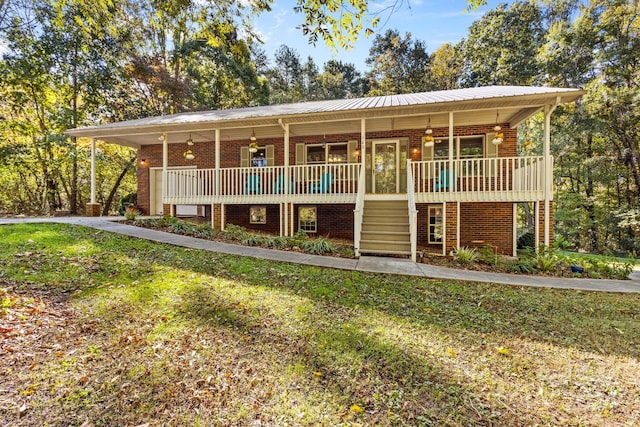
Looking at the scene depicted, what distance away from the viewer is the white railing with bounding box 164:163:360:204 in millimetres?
9410

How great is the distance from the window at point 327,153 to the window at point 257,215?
2.93 meters

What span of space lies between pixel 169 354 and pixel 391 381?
7.33 feet

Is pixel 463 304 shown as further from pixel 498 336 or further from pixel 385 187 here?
pixel 385 187

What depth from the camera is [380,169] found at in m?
11.0

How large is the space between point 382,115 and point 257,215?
6728 millimetres

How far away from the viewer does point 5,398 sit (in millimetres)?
2260

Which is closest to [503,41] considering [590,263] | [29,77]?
[590,263]

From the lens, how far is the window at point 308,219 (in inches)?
457

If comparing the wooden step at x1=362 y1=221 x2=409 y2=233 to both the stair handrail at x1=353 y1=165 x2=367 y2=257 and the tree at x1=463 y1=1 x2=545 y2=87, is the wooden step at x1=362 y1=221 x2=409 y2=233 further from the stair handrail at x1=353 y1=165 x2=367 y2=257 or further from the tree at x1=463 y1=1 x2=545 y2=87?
the tree at x1=463 y1=1 x2=545 y2=87

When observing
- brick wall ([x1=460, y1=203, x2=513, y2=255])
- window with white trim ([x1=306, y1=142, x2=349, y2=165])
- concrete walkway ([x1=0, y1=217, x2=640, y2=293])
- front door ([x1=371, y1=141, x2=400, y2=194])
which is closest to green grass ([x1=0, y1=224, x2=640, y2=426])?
concrete walkway ([x1=0, y1=217, x2=640, y2=293])

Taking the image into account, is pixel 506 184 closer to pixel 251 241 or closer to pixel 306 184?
pixel 306 184

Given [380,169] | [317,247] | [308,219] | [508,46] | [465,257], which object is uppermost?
[508,46]

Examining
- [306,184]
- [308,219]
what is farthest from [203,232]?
[308,219]

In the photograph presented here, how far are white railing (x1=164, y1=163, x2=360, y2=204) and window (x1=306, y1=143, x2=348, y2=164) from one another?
1648mm
